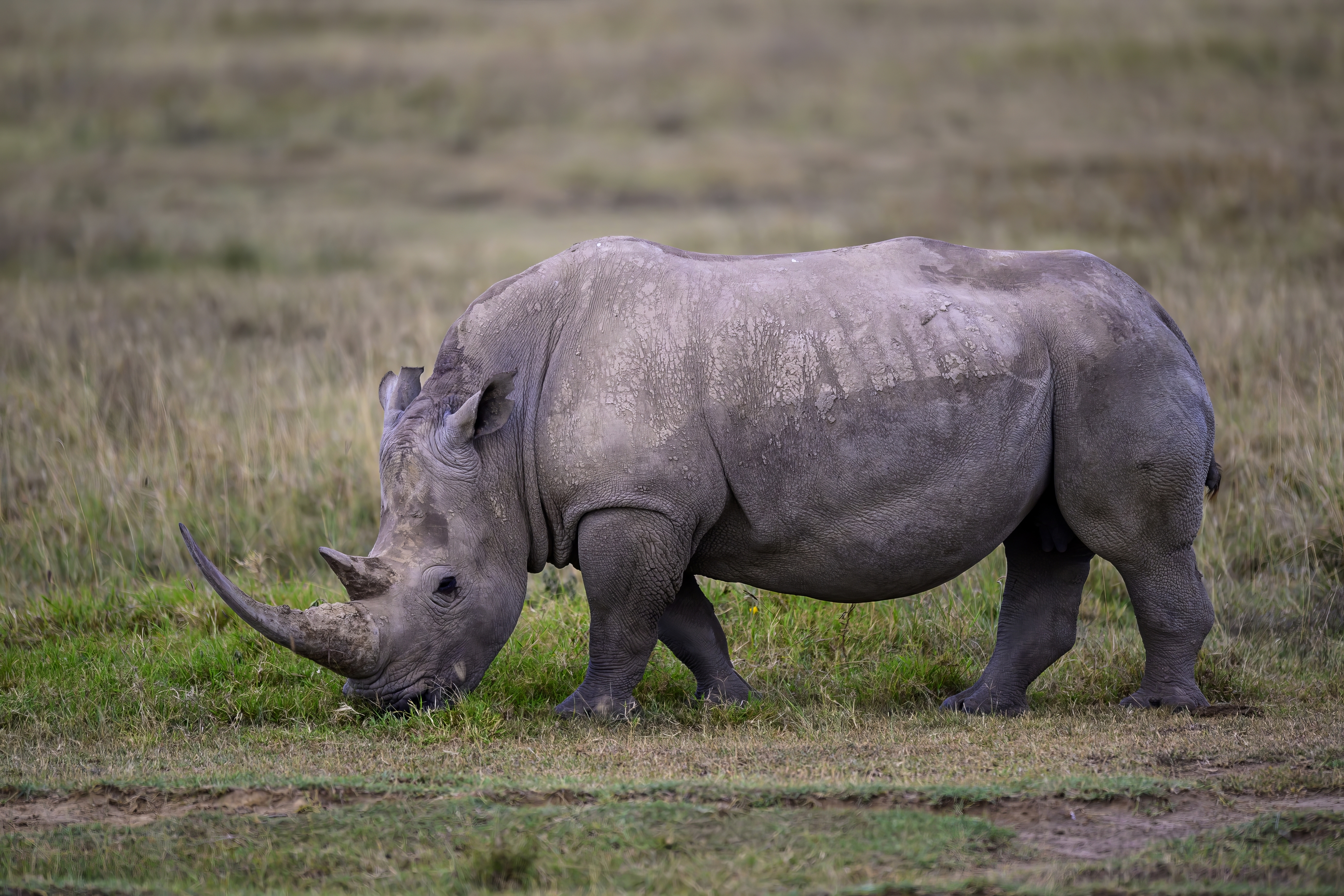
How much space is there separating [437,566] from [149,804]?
1342 mm

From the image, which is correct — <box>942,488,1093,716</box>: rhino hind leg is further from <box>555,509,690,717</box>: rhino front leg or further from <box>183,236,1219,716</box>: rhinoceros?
<box>555,509,690,717</box>: rhino front leg

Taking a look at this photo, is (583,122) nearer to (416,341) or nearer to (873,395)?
(416,341)

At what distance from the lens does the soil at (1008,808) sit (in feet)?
15.0

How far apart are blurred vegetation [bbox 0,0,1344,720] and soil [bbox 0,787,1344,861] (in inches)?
47.8

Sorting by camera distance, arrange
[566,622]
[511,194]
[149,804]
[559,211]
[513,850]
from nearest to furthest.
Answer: [513,850] → [149,804] → [566,622] → [559,211] → [511,194]

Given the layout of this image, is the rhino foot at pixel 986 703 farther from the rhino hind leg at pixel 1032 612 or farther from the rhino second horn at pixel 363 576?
the rhino second horn at pixel 363 576

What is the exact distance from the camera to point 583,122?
30.5 metres

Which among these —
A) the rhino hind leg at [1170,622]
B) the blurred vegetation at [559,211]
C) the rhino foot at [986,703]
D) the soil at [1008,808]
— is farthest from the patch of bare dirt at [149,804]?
the rhino hind leg at [1170,622]

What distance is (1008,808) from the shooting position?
4789 mm

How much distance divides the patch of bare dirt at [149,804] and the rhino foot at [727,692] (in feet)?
5.60

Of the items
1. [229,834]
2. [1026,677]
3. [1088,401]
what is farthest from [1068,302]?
[229,834]

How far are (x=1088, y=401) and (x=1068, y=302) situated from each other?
40 cm

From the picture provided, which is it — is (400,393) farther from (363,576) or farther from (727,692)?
(727,692)

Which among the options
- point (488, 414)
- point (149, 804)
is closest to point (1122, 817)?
point (488, 414)
